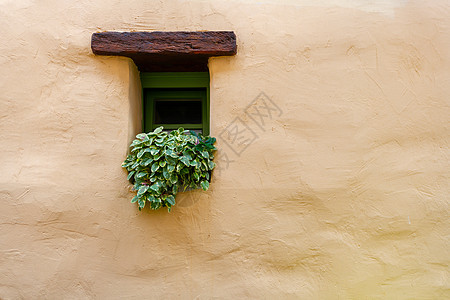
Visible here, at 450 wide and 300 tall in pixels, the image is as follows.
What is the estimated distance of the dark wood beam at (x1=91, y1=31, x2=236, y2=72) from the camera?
7.34 feet

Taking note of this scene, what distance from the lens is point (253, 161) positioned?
224 centimetres

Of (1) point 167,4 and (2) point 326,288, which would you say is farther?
(1) point 167,4

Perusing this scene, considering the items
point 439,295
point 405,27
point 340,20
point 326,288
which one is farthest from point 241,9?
point 439,295

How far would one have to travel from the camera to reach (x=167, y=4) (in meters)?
2.35

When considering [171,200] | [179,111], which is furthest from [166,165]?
[179,111]

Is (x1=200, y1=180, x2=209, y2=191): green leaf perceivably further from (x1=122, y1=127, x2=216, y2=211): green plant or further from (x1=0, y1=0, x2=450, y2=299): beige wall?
(x1=0, y1=0, x2=450, y2=299): beige wall

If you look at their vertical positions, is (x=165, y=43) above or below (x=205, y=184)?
above

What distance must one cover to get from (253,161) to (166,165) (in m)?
0.61

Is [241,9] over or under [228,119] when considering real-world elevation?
over

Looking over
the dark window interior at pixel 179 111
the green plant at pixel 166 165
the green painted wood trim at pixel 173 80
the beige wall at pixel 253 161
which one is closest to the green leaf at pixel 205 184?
the green plant at pixel 166 165

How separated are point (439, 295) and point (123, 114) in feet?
8.42

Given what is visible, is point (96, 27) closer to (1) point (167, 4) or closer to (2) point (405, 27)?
(1) point (167, 4)

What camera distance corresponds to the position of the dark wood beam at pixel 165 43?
224 centimetres

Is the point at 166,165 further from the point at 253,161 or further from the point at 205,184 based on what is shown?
the point at 253,161
